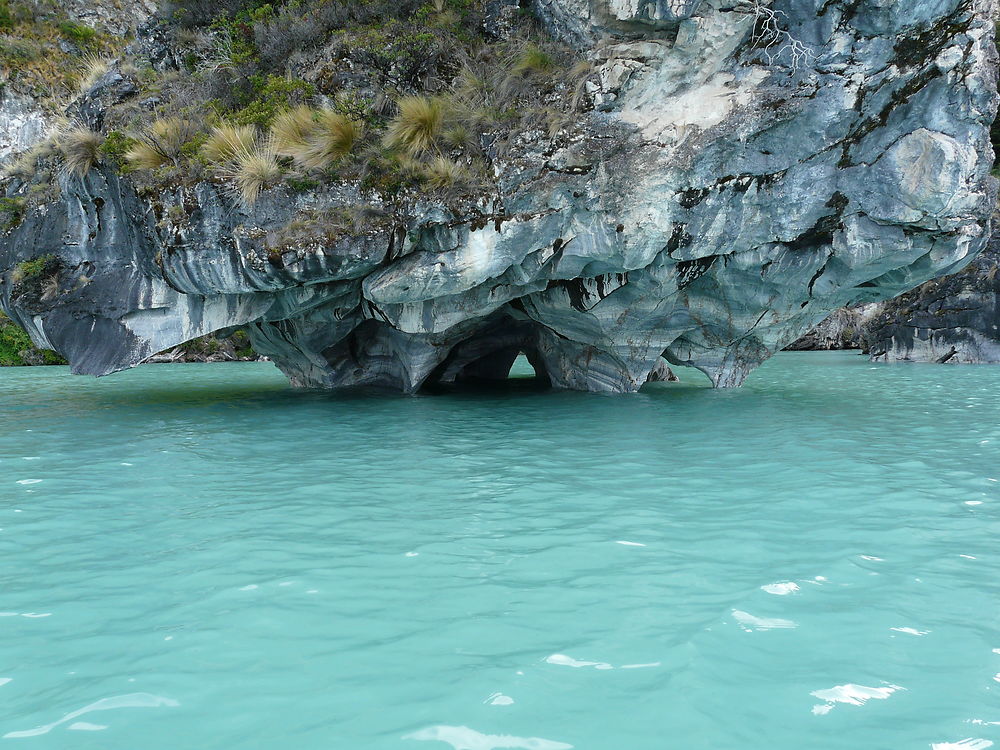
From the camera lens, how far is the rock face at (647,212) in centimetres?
924

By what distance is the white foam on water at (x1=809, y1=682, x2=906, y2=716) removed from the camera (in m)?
2.72

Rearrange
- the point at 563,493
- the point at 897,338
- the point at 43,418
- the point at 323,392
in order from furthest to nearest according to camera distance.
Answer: the point at 897,338, the point at 323,392, the point at 43,418, the point at 563,493

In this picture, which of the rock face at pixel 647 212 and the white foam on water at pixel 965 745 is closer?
the white foam on water at pixel 965 745

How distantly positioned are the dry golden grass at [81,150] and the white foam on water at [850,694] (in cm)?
1297

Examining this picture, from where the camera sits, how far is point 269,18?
1261 centimetres

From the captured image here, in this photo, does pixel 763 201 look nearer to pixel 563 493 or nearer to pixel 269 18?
pixel 563 493

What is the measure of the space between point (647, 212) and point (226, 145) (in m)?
6.79

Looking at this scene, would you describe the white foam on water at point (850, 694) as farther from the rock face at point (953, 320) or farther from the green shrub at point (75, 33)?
the green shrub at point (75, 33)

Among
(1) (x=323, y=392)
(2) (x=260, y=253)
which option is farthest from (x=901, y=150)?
(1) (x=323, y=392)

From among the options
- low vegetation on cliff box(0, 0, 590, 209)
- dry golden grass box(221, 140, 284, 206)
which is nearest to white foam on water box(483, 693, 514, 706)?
low vegetation on cliff box(0, 0, 590, 209)

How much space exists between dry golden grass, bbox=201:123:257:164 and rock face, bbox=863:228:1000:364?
25418mm

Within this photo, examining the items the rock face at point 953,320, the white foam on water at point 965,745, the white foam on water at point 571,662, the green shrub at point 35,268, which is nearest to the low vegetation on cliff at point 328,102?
the green shrub at point 35,268

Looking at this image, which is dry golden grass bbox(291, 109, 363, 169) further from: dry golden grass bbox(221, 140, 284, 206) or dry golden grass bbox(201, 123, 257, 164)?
dry golden grass bbox(201, 123, 257, 164)

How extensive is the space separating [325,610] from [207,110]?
1075 centimetres
